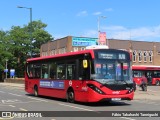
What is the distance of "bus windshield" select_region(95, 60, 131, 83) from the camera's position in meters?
19.7

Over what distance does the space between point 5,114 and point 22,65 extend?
8359 cm

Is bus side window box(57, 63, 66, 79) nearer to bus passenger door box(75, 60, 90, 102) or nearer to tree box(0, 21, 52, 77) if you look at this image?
bus passenger door box(75, 60, 90, 102)

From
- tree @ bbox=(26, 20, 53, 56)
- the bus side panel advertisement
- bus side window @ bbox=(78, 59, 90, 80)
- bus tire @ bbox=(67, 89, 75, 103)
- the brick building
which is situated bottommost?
bus tire @ bbox=(67, 89, 75, 103)

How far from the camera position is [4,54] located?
90062 millimetres

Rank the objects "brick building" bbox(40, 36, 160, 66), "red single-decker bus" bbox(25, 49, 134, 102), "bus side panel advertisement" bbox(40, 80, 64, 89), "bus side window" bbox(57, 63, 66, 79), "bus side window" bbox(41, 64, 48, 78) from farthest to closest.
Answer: "brick building" bbox(40, 36, 160, 66) < "bus side window" bbox(41, 64, 48, 78) < "bus side panel advertisement" bbox(40, 80, 64, 89) < "bus side window" bbox(57, 63, 66, 79) < "red single-decker bus" bbox(25, 49, 134, 102)

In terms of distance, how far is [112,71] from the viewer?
65.4 feet

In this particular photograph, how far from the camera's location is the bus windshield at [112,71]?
1966 cm

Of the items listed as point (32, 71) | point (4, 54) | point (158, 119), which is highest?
point (4, 54)

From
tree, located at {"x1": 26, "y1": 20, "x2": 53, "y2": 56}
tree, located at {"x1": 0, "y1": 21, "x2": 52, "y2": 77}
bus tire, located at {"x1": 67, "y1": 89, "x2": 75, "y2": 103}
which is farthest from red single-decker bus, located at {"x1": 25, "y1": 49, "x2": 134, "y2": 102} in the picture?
tree, located at {"x1": 26, "y1": 20, "x2": 53, "y2": 56}

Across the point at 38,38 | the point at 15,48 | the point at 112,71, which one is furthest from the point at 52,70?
the point at 38,38

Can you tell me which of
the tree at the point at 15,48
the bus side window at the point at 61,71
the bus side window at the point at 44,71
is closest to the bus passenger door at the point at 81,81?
the bus side window at the point at 61,71

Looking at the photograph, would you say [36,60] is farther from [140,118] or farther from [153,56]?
[153,56]

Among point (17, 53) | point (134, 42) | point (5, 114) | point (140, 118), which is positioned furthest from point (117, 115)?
point (17, 53)

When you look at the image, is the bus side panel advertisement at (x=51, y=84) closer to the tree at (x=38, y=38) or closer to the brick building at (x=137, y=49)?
the brick building at (x=137, y=49)
